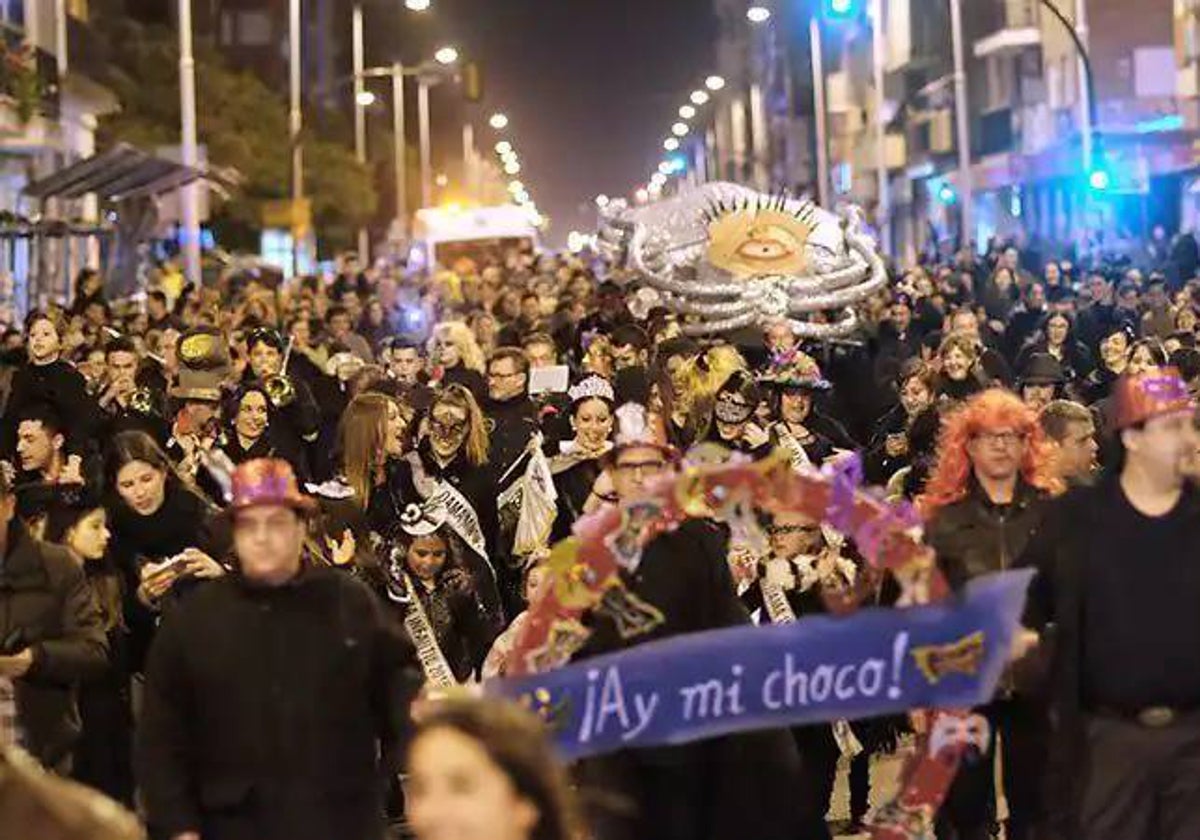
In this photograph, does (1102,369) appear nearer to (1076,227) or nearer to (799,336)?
(799,336)

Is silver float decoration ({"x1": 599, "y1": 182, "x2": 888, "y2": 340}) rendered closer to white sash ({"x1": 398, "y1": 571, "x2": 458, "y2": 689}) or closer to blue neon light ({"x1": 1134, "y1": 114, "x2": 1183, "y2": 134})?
white sash ({"x1": 398, "y1": 571, "x2": 458, "y2": 689})

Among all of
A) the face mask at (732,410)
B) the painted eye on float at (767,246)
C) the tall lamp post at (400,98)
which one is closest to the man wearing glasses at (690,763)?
the face mask at (732,410)

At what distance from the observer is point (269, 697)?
7.01 m

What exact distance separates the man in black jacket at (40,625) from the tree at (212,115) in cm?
4305

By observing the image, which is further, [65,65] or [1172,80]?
[1172,80]

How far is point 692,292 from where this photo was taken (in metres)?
21.4

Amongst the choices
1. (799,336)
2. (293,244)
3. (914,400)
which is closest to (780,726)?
(914,400)

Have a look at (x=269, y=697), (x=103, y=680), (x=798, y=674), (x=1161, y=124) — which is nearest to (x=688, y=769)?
(x=798, y=674)

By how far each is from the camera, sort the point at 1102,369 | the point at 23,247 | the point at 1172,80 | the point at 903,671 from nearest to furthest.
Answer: the point at 903,671
the point at 1102,369
the point at 23,247
the point at 1172,80

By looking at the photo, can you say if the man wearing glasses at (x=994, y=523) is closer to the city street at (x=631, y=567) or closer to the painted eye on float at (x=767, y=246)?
the city street at (x=631, y=567)

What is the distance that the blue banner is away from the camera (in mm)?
7086

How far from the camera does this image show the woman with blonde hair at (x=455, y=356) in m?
16.3

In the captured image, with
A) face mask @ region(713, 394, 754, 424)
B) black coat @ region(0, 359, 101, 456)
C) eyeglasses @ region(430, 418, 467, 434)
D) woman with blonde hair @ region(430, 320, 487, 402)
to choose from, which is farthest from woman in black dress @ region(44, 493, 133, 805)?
woman with blonde hair @ region(430, 320, 487, 402)

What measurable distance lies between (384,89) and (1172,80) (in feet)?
221
